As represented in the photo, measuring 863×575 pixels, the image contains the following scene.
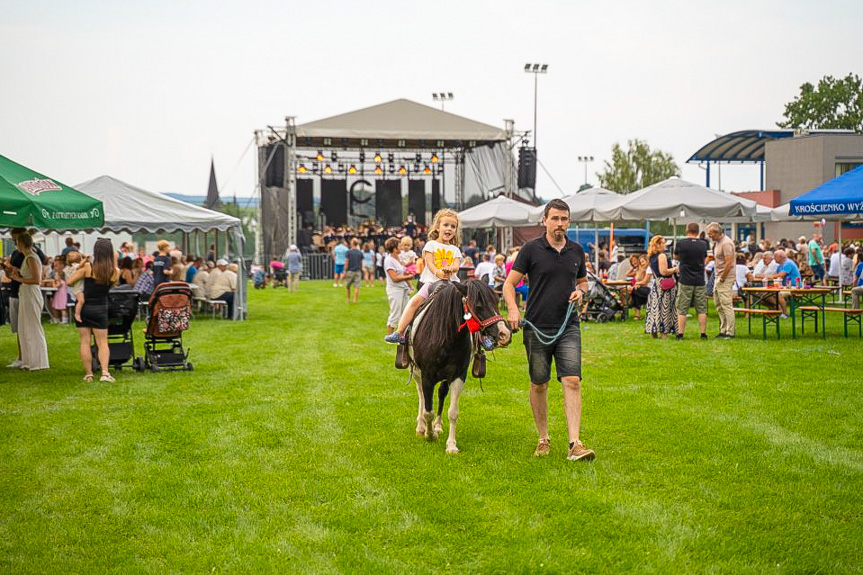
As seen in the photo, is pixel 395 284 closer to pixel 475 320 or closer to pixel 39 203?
pixel 39 203

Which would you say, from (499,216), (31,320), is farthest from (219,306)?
(31,320)

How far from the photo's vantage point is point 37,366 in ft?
37.0

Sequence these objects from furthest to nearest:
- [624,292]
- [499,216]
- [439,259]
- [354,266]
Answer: [499,216] < [354,266] < [624,292] < [439,259]

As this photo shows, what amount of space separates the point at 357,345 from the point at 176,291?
11.4ft

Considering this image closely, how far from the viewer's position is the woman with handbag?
1383 cm

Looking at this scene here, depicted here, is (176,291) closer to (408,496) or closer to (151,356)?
(151,356)

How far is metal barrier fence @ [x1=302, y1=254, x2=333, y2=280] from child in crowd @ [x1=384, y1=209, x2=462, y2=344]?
1110 inches

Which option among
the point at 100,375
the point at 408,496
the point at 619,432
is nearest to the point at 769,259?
the point at 619,432

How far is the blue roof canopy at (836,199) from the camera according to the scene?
38.4 ft

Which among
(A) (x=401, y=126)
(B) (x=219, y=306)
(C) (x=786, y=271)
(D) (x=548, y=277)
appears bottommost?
(B) (x=219, y=306)

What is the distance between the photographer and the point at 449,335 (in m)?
6.48

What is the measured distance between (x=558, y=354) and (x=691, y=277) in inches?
314

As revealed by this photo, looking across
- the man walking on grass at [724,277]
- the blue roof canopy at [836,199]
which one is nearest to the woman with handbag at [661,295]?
the man walking on grass at [724,277]

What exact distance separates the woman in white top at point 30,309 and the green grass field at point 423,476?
2.19 feet
